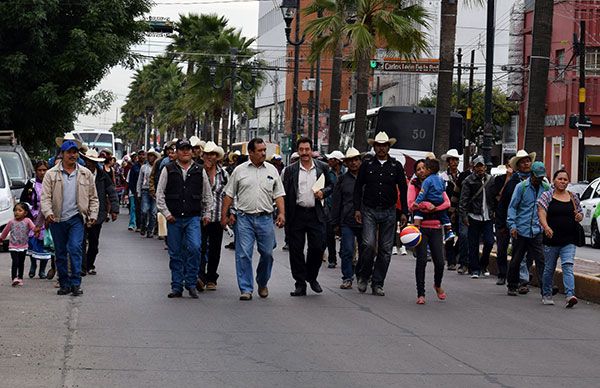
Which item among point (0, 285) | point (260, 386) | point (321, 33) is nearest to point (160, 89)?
point (321, 33)

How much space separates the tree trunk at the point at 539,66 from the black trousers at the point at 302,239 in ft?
26.0

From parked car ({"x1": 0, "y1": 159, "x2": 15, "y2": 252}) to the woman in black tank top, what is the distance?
10729 mm

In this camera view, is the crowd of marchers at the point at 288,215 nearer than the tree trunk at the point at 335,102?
Yes

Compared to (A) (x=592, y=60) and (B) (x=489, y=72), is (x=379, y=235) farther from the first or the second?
(A) (x=592, y=60)

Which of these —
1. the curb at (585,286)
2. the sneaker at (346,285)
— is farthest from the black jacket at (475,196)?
the sneaker at (346,285)

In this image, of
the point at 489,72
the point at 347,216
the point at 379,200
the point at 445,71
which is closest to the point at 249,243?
the point at 379,200

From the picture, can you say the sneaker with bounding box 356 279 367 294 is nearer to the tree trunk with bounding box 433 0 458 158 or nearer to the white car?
the tree trunk with bounding box 433 0 458 158

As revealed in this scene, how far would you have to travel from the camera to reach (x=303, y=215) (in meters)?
14.6

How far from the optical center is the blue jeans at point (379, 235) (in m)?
14.8

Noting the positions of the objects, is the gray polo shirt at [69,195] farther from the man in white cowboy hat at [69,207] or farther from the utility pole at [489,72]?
the utility pole at [489,72]

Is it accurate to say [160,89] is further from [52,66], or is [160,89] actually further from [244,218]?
[244,218]

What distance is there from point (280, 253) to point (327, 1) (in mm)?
14204

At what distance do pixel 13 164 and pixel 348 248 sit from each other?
36.7ft

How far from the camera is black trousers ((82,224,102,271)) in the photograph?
16.7 meters
